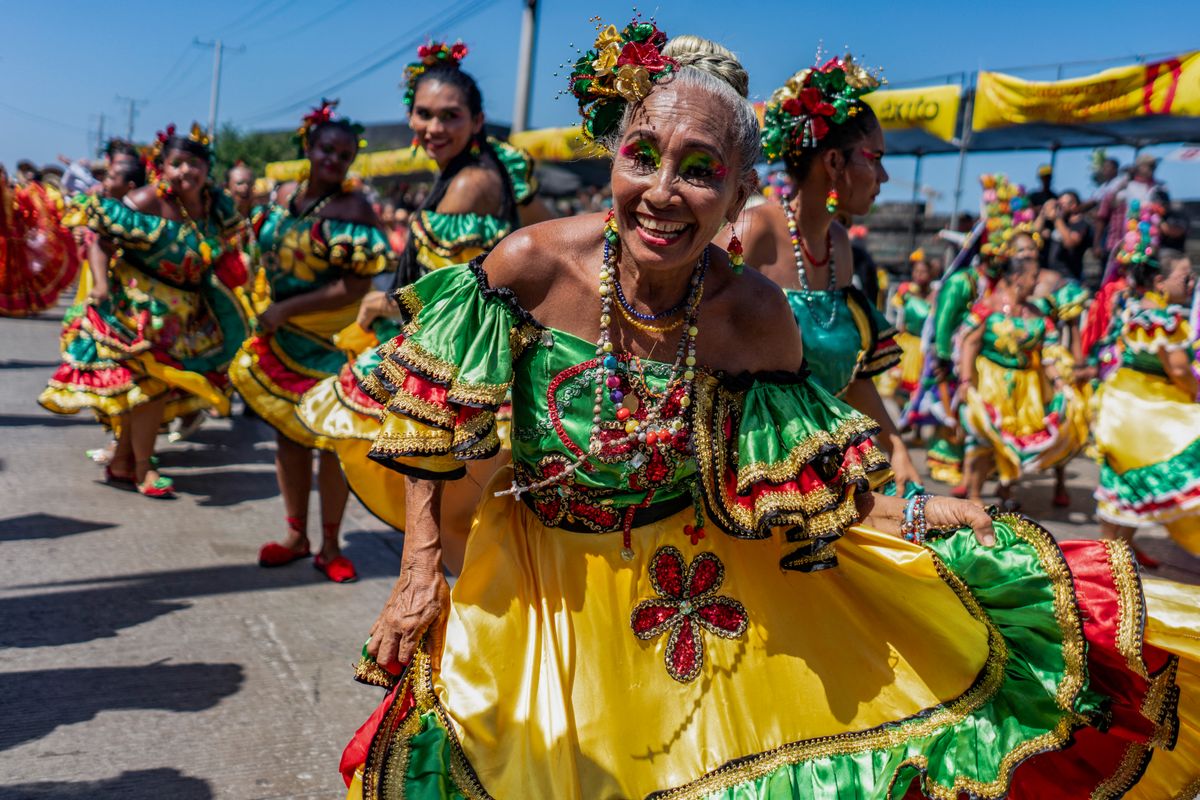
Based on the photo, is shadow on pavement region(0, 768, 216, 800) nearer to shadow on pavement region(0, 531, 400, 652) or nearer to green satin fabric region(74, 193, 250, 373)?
shadow on pavement region(0, 531, 400, 652)

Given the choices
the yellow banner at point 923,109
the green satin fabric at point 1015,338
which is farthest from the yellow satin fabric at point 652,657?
the yellow banner at point 923,109

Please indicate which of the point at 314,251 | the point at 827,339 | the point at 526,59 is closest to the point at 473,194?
the point at 314,251

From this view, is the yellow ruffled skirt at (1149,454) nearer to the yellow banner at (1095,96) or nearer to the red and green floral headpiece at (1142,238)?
the red and green floral headpiece at (1142,238)

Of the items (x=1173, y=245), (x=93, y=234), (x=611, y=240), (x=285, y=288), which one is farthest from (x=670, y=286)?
(x=1173, y=245)

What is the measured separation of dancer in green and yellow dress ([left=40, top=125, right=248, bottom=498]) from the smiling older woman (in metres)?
4.54

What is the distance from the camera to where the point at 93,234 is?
6.62 meters

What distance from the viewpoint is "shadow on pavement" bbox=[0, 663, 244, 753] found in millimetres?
3496

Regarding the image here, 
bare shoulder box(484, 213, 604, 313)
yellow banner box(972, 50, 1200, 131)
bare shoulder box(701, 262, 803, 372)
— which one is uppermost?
yellow banner box(972, 50, 1200, 131)

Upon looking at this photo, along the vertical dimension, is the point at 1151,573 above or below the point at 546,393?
below

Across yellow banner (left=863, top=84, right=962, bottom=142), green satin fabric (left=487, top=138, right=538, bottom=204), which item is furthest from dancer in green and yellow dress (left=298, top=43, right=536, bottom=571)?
yellow banner (left=863, top=84, right=962, bottom=142)

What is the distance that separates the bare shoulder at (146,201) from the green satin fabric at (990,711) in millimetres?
5248

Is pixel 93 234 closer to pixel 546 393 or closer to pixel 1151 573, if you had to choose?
pixel 546 393

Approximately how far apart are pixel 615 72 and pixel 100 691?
9.40 ft

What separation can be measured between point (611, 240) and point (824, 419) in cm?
64
